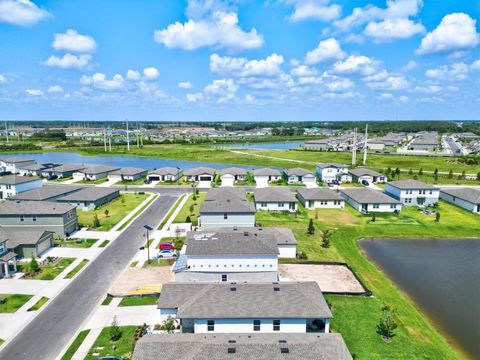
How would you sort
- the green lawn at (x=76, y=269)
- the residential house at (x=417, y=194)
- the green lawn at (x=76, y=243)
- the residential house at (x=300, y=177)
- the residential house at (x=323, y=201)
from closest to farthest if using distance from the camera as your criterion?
the green lawn at (x=76, y=269)
the green lawn at (x=76, y=243)
the residential house at (x=323, y=201)
the residential house at (x=417, y=194)
the residential house at (x=300, y=177)

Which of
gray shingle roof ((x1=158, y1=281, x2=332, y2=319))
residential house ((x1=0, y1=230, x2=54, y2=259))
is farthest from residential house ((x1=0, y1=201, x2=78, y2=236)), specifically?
gray shingle roof ((x1=158, y1=281, x2=332, y2=319))

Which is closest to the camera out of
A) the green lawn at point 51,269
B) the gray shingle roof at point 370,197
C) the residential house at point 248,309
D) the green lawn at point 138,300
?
the residential house at point 248,309

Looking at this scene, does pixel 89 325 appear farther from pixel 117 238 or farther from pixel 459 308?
pixel 459 308

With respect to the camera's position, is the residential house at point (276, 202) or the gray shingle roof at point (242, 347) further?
the residential house at point (276, 202)

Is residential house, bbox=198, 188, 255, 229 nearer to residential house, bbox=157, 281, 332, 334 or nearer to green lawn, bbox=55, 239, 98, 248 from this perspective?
green lawn, bbox=55, 239, 98, 248

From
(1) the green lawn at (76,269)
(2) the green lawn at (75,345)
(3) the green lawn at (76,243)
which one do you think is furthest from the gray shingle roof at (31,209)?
(2) the green lawn at (75,345)

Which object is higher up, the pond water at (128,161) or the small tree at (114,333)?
the pond water at (128,161)

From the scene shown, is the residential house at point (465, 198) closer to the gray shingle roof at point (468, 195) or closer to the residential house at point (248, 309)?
the gray shingle roof at point (468, 195)
